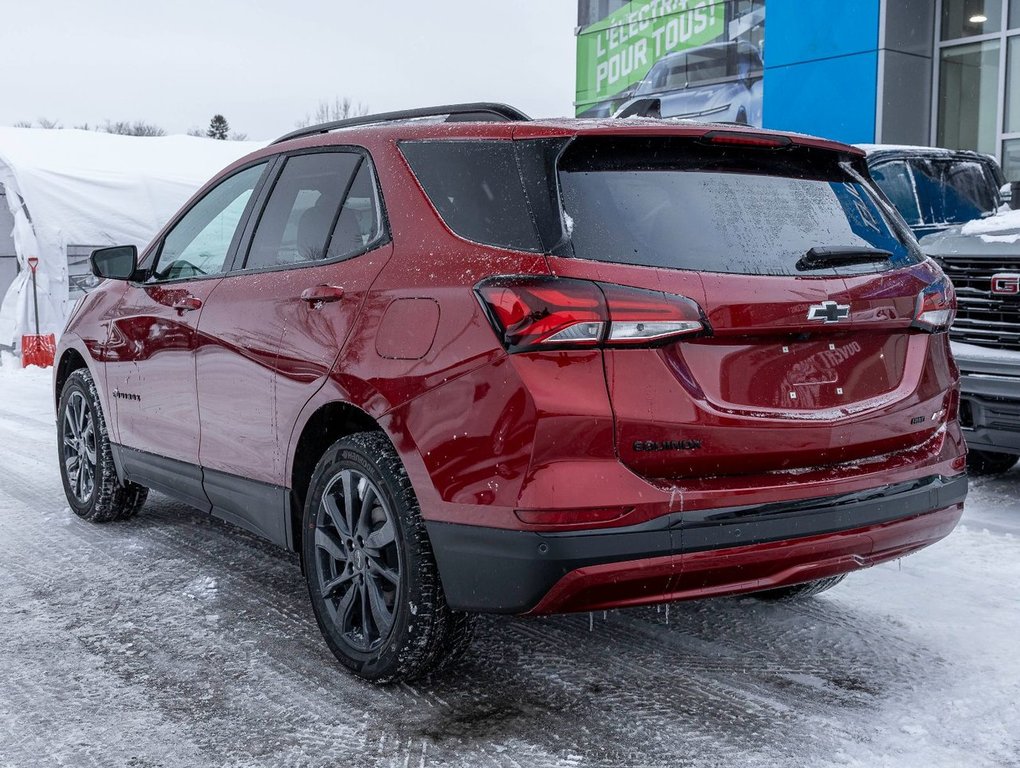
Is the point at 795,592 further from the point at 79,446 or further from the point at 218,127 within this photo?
the point at 218,127

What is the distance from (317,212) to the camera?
3996mm

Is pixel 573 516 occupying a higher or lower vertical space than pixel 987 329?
lower

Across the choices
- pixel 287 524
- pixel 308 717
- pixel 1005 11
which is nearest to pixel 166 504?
pixel 287 524

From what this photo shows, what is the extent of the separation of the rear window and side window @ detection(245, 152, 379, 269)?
85 cm

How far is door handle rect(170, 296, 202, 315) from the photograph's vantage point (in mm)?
4520

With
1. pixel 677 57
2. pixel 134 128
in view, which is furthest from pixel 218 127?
pixel 677 57

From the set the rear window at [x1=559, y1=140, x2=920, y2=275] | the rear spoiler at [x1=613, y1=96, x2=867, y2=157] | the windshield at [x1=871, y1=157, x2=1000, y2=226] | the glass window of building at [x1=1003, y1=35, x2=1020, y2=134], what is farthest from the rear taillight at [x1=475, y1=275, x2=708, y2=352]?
the glass window of building at [x1=1003, y1=35, x2=1020, y2=134]

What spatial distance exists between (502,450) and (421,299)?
22.3 inches

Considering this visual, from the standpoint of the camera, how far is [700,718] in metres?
3.26

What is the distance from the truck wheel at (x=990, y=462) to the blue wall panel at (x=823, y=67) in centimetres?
1007

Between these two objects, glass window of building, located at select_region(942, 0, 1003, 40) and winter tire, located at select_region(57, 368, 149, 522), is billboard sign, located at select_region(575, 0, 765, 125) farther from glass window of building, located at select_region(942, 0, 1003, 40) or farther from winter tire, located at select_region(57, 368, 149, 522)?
winter tire, located at select_region(57, 368, 149, 522)

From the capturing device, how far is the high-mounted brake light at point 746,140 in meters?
3.20

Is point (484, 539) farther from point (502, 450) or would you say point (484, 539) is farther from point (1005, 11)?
point (1005, 11)

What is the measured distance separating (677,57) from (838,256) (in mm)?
18727
